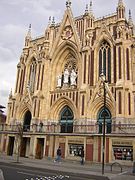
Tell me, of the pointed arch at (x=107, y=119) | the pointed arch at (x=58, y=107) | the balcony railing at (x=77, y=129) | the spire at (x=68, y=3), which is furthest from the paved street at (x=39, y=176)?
the spire at (x=68, y=3)

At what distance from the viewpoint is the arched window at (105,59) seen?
1308 inches

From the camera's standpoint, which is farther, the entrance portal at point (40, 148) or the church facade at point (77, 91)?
the entrance portal at point (40, 148)

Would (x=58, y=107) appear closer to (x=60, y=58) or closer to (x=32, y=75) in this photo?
(x=60, y=58)

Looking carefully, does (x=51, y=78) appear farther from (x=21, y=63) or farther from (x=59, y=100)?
(x=21, y=63)

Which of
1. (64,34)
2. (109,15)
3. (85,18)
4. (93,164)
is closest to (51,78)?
(64,34)

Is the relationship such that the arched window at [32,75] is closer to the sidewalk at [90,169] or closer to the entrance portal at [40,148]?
the entrance portal at [40,148]

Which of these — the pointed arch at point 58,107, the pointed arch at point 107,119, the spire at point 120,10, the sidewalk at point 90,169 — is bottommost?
the sidewalk at point 90,169

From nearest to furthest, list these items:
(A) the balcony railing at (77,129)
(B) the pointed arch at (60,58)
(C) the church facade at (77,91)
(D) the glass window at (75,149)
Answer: (A) the balcony railing at (77,129) → (C) the church facade at (77,91) → (D) the glass window at (75,149) → (B) the pointed arch at (60,58)

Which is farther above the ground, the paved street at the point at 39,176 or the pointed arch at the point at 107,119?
the pointed arch at the point at 107,119

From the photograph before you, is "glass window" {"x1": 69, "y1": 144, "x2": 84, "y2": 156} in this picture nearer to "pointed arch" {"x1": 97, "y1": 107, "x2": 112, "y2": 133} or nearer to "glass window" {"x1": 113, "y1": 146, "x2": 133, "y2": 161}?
"pointed arch" {"x1": 97, "y1": 107, "x2": 112, "y2": 133}

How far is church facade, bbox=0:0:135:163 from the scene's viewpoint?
95.2 feet

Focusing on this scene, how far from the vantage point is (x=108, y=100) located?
102 ft

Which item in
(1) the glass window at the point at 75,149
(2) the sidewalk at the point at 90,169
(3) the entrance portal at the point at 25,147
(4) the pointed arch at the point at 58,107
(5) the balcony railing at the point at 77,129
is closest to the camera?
(2) the sidewalk at the point at 90,169

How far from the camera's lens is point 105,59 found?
3400 cm
